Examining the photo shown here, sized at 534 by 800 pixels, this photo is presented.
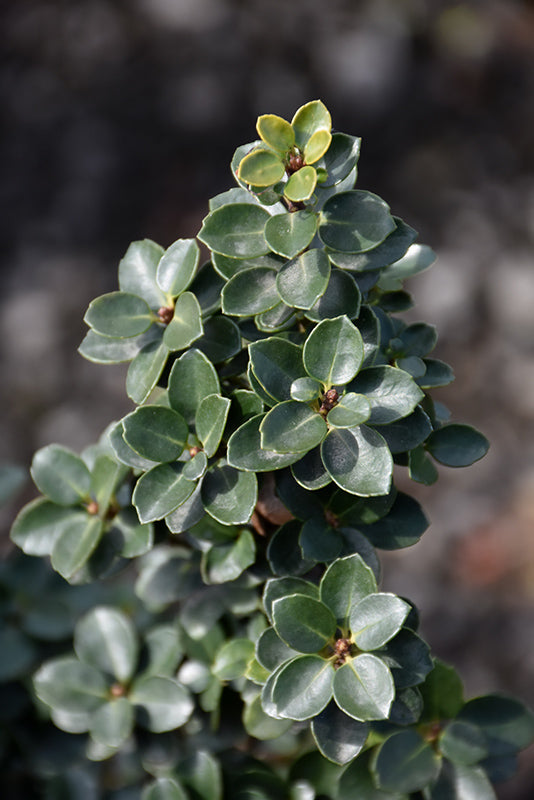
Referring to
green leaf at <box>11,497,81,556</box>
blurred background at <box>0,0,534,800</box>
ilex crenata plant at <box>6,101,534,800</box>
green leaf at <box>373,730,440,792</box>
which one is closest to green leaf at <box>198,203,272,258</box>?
ilex crenata plant at <box>6,101,534,800</box>

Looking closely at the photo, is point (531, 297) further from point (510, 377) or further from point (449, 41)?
point (449, 41)

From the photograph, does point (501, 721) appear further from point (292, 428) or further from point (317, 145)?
point (317, 145)

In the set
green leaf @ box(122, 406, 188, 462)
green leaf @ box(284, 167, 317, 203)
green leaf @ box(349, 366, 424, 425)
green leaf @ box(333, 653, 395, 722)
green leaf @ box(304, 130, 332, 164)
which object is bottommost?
green leaf @ box(333, 653, 395, 722)

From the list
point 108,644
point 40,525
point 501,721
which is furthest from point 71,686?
point 501,721

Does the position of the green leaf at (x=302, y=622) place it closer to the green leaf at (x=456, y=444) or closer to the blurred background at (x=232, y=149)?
the green leaf at (x=456, y=444)

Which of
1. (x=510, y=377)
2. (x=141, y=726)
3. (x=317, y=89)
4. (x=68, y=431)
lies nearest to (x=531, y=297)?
(x=510, y=377)

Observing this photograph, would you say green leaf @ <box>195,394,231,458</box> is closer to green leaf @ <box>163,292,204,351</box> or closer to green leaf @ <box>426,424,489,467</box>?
green leaf @ <box>163,292,204,351</box>

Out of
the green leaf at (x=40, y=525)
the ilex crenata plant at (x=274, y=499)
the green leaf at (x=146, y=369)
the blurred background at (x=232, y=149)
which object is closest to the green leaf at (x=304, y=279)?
the ilex crenata plant at (x=274, y=499)
